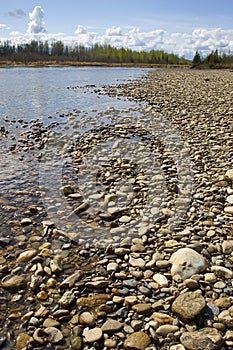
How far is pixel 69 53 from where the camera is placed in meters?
133

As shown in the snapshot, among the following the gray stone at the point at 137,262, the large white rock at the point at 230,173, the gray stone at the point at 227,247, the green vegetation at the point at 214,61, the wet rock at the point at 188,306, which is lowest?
the gray stone at the point at 137,262

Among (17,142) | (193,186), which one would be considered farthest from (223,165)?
(17,142)

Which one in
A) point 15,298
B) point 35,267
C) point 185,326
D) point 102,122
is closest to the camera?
point 185,326

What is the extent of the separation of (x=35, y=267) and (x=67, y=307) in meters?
0.71

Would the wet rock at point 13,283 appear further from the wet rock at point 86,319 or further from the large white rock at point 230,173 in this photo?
the large white rock at point 230,173

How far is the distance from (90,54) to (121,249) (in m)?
141

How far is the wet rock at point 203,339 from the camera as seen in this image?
215cm

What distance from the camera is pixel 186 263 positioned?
3035 millimetres

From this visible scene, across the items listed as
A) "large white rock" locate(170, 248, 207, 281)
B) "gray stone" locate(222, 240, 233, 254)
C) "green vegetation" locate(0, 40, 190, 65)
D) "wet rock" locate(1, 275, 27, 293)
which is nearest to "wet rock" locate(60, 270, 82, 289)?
"wet rock" locate(1, 275, 27, 293)

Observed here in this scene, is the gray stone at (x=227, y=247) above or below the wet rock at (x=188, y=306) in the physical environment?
above

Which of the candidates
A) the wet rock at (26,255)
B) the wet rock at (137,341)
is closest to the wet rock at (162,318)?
the wet rock at (137,341)

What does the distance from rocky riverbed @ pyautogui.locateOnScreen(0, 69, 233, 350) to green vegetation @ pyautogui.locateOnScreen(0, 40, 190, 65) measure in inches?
4506

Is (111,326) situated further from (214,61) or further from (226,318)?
(214,61)

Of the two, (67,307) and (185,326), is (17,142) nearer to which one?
(67,307)
